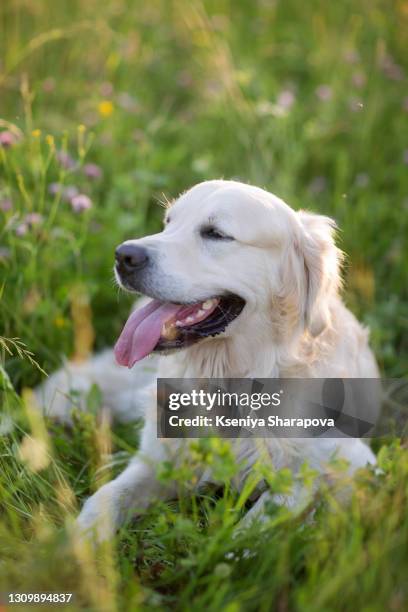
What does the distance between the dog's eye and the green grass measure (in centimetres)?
77

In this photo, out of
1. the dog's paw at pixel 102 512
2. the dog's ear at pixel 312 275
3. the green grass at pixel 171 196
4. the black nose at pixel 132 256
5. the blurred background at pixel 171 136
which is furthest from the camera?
the blurred background at pixel 171 136

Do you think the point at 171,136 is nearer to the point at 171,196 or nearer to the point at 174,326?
the point at 171,196

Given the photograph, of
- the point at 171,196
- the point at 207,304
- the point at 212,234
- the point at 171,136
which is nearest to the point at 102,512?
the point at 207,304

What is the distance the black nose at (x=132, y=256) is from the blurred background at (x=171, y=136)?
0.59m

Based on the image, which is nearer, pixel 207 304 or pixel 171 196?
pixel 207 304

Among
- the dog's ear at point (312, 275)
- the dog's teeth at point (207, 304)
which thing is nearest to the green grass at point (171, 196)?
the dog's teeth at point (207, 304)

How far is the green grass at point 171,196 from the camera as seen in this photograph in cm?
186

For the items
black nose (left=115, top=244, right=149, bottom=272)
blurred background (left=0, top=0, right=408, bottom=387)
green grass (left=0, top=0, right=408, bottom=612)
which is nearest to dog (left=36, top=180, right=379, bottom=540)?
black nose (left=115, top=244, right=149, bottom=272)

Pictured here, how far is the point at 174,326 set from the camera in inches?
100

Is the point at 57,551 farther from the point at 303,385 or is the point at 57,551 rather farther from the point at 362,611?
the point at 303,385

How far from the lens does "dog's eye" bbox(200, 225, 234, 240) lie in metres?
2.56

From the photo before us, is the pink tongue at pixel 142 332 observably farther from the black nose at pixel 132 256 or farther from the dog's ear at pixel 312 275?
the dog's ear at pixel 312 275

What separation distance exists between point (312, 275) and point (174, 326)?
576mm

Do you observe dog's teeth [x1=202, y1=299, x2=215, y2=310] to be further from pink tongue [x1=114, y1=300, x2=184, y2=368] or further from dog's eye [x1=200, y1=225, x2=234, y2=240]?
dog's eye [x1=200, y1=225, x2=234, y2=240]
